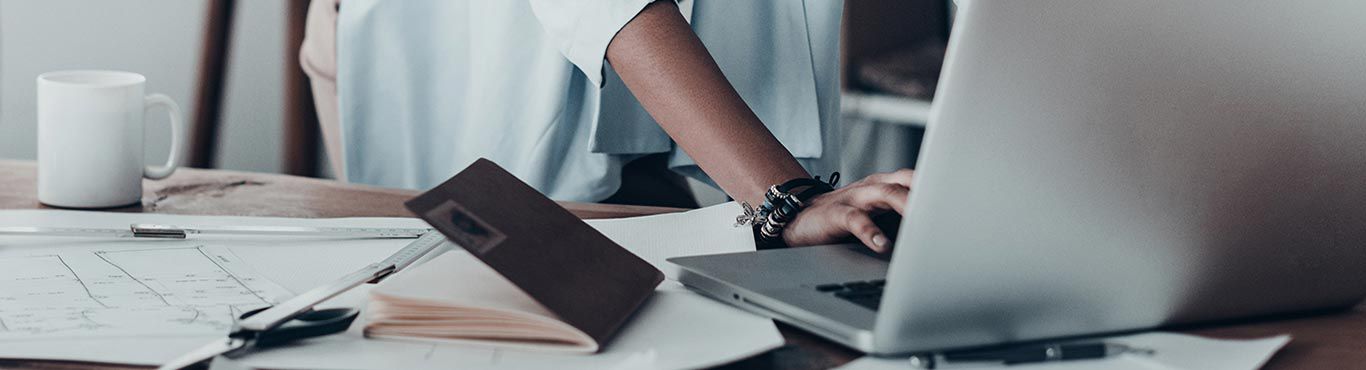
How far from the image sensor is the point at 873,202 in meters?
0.85

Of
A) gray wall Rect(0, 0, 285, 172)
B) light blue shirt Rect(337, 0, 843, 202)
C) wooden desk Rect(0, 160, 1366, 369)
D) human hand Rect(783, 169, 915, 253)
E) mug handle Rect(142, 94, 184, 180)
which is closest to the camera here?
wooden desk Rect(0, 160, 1366, 369)

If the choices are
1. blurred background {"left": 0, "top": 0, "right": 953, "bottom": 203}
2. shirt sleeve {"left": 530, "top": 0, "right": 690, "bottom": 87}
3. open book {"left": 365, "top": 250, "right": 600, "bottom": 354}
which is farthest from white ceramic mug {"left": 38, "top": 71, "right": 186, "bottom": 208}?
blurred background {"left": 0, "top": 0, "right": 953, "bottom": 203}

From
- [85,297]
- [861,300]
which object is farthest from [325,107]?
[861,300]

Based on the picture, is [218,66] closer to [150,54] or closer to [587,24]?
[150,54]

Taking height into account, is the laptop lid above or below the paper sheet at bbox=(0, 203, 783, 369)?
above

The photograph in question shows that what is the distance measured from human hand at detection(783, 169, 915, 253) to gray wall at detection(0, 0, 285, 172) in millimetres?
1886

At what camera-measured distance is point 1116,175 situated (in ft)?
1.86

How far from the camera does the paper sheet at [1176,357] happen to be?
590 millimetres

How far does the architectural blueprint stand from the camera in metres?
0.63

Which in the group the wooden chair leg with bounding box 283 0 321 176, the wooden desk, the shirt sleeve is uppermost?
the shirt sleeve

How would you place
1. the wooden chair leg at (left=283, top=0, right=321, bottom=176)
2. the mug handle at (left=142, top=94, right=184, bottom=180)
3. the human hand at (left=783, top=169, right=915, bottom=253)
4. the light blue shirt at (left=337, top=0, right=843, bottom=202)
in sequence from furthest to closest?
1. the wooden chair leg at (left=283, top=0, right=321, bottom=176)
2. the light blue shirt at (left=337, top=0, right=843, bottom=202)
3. the mug handle at (left=142, top=94, right=184, bottom=180)
4. the human hand at (left=783, top=169, right=915, bottom=253)

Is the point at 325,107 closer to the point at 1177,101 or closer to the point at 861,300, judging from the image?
the point at 861,300

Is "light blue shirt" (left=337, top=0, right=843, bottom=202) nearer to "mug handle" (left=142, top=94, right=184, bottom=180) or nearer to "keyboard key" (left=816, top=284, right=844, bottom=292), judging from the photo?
"mug handle" (left=142, top=94, right=184, bottom=180)

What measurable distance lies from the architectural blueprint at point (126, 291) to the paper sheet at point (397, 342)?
16mm
